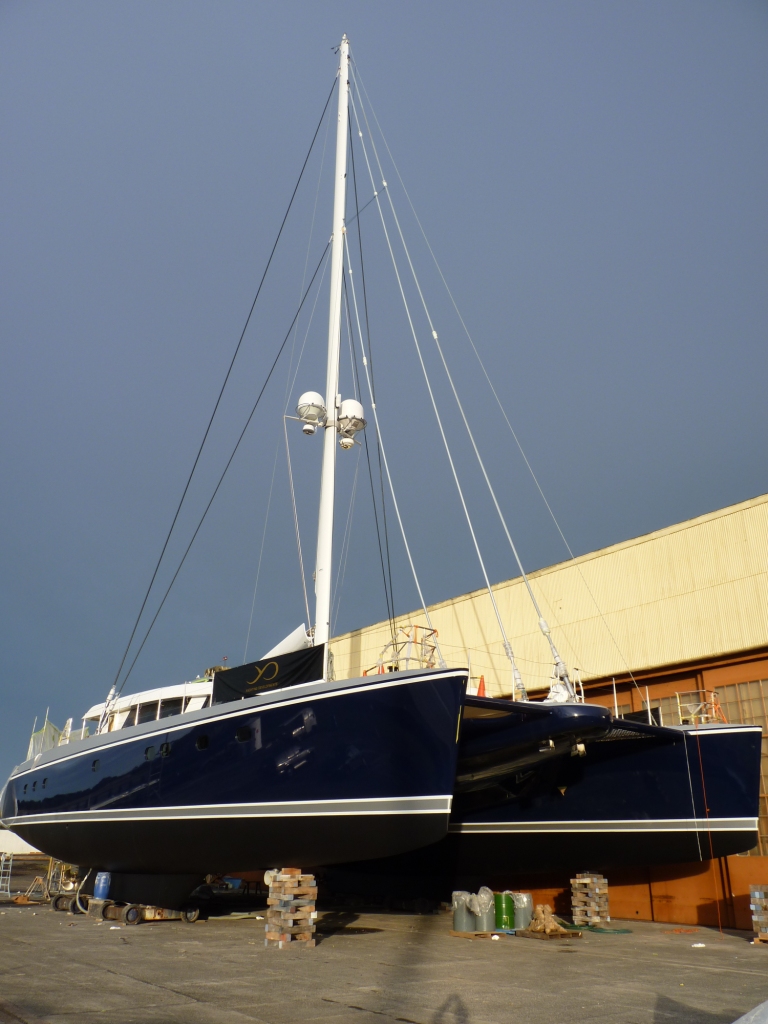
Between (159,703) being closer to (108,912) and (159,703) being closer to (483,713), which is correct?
(108,912)

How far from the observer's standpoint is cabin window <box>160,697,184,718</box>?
12709mm

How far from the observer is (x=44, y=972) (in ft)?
23.8

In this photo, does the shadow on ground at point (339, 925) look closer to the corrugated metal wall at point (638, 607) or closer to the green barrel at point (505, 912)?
the green barrel at point (505, 912)

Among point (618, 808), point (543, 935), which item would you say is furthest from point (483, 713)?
point (618, 808)

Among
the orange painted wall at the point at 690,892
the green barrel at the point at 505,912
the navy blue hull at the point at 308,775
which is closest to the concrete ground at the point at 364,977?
the green barrel at the point at 505,912

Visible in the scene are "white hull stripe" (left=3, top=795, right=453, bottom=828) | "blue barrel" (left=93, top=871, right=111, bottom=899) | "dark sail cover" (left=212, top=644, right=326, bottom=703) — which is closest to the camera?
"white hull stripe" (left=3, top=795, right=453, bottom=828)

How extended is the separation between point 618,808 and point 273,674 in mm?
6818

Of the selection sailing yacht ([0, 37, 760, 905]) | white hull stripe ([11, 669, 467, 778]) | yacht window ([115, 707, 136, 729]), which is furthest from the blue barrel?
white hull stripe ([11, 669, 467, 778])

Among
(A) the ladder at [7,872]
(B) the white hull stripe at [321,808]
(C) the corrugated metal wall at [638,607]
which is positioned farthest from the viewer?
(A) the ladder at [7,872]

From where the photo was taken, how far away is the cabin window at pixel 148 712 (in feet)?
42.4

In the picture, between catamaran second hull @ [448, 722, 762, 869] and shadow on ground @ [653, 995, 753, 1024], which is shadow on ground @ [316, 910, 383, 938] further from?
shadow on ground @ [653, 995, 753, 1024]

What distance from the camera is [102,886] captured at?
502 inches

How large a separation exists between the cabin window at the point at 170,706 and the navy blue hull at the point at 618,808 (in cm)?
495

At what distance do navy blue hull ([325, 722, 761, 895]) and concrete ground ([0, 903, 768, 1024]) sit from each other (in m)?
1.64
